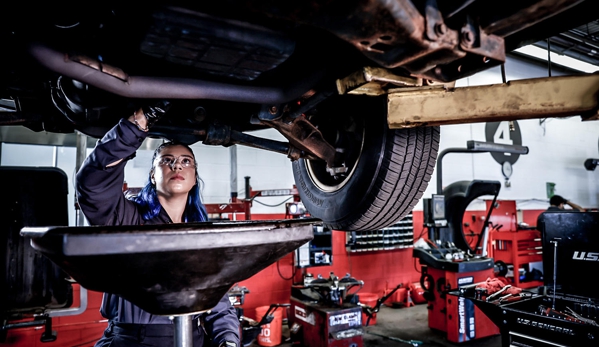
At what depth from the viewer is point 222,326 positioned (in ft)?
4.58

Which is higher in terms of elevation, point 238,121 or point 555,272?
point 238,121

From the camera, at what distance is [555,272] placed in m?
2.81

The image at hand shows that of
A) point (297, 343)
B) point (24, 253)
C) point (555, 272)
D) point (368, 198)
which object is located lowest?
point (297, 343)

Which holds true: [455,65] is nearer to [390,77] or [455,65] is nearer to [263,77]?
[390,77]

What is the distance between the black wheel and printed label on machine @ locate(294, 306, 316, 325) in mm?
2065

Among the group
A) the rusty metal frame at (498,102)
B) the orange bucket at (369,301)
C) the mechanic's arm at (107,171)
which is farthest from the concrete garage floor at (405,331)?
the rusty metal frame at (498,102)

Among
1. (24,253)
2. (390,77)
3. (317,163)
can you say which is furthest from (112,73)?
(24,253)

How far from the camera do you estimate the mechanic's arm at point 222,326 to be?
4.33 feet

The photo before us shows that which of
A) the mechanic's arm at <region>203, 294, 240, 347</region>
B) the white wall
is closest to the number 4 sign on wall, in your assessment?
the white wall

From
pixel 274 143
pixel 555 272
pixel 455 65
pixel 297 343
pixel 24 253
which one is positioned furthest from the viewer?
pixel 297 343

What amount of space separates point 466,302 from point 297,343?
1820mm

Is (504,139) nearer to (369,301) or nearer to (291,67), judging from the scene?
(369,301)

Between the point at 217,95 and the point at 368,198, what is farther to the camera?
the point at 368,198

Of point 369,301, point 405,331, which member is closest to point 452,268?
point 405,331
